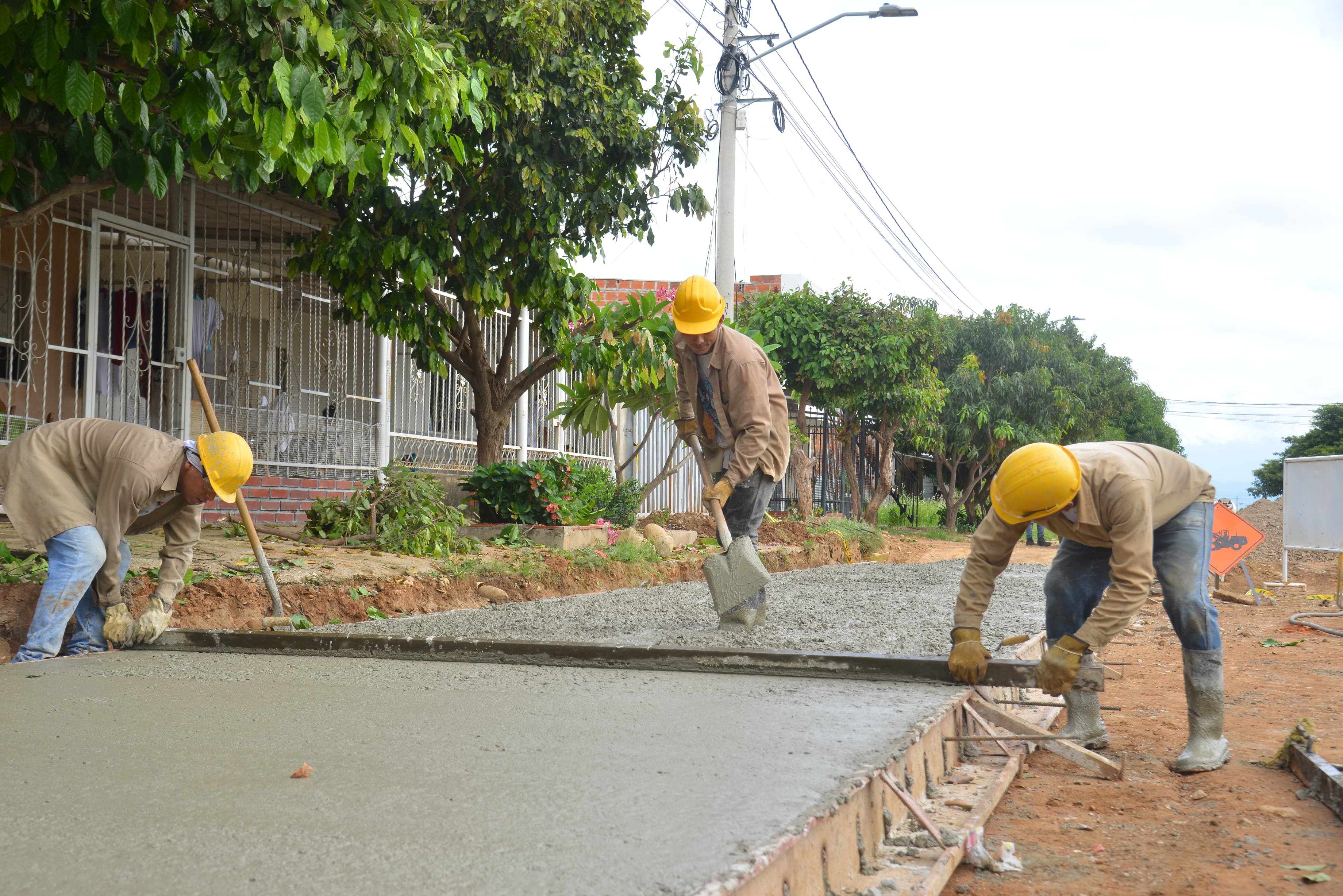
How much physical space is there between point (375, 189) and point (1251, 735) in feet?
22.1

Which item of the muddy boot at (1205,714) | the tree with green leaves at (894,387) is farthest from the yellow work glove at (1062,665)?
the tree with green leaves at (894,387)

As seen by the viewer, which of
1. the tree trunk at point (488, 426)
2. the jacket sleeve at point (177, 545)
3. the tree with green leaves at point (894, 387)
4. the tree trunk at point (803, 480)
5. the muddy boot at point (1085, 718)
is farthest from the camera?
the tree with green leaves at point (894, 387)

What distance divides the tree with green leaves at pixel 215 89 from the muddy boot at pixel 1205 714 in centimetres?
372

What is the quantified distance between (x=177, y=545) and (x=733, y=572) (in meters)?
2.59

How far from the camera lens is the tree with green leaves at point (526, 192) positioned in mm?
7891

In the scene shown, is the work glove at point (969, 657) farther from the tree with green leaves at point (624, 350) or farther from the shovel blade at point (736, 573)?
the tree with green leaves at point (624, 350)

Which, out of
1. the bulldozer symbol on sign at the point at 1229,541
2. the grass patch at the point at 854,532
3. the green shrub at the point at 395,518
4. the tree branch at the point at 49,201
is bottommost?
the grass patch at the point at 854,532

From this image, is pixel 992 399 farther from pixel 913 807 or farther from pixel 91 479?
pixel 913 807

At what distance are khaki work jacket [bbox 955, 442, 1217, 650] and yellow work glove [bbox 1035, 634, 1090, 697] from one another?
0.04 metres

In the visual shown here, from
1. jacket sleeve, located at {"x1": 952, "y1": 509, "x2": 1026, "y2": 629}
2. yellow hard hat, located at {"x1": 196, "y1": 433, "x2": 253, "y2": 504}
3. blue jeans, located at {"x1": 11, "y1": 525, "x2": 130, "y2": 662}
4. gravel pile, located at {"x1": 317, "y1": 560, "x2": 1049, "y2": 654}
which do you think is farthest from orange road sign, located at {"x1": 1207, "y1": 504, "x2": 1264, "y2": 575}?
blue jeans, located at {"x1": 11, "y1": 525, "x2": 130, "y2": 662}

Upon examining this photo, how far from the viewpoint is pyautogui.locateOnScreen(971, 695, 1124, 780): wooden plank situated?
3584mm

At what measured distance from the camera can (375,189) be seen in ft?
26.2

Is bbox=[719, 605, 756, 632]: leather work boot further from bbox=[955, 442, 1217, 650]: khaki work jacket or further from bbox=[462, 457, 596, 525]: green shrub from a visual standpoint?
bbox=[462, 457, 596, 525]: green shrub

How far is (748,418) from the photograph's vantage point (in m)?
4.95
